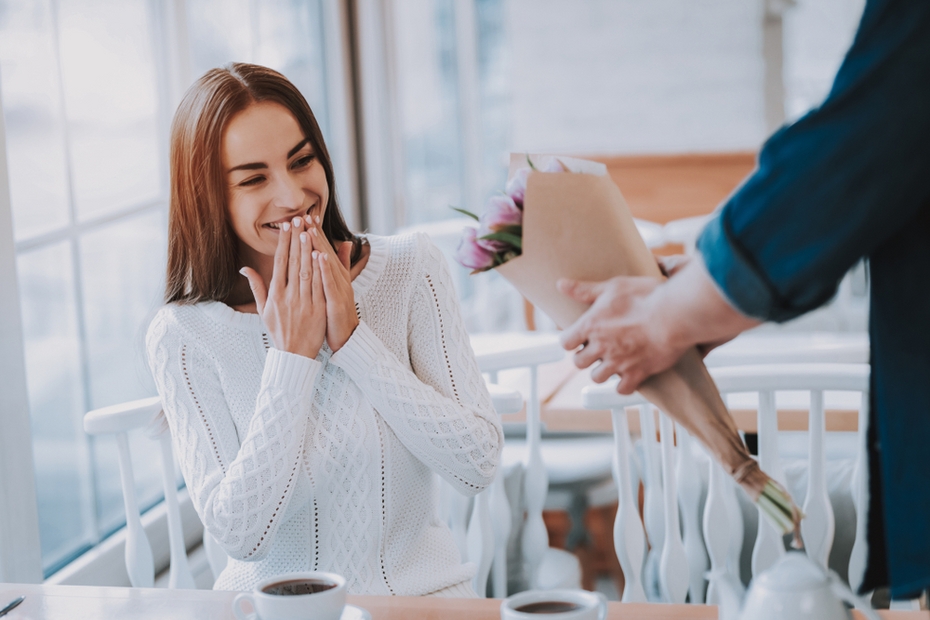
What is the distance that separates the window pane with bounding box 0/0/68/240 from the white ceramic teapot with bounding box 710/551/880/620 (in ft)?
4.81

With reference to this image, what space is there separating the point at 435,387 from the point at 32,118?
941 mm

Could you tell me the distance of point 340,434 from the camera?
1350mm

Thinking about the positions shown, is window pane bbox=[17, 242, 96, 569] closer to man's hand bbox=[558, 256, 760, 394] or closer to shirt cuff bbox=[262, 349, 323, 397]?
shirt cuff bbox=[262, 349, 323, 397]

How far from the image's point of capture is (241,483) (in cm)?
127

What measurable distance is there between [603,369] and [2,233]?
1185mm

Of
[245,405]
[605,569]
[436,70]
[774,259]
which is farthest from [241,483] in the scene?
[436,70]

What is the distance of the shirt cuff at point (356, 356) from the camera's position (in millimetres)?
1321

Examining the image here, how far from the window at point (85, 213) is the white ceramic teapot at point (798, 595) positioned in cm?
104

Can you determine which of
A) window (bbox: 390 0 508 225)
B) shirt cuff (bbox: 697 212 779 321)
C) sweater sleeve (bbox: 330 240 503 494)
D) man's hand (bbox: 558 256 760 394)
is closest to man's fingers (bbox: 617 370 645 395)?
man's hand (bbox: 558 256 760 394)

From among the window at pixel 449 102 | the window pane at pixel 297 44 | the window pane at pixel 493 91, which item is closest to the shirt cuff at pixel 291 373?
the window pane at pixel 297 44

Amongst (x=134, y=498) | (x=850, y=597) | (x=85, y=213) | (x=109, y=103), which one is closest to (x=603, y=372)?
(x=850, y=597)

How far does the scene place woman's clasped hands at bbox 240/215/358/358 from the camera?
51.8 inches

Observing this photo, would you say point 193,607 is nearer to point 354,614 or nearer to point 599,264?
point 354,614

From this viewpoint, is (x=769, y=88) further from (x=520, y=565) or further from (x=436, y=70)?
(x=520, y=565)
